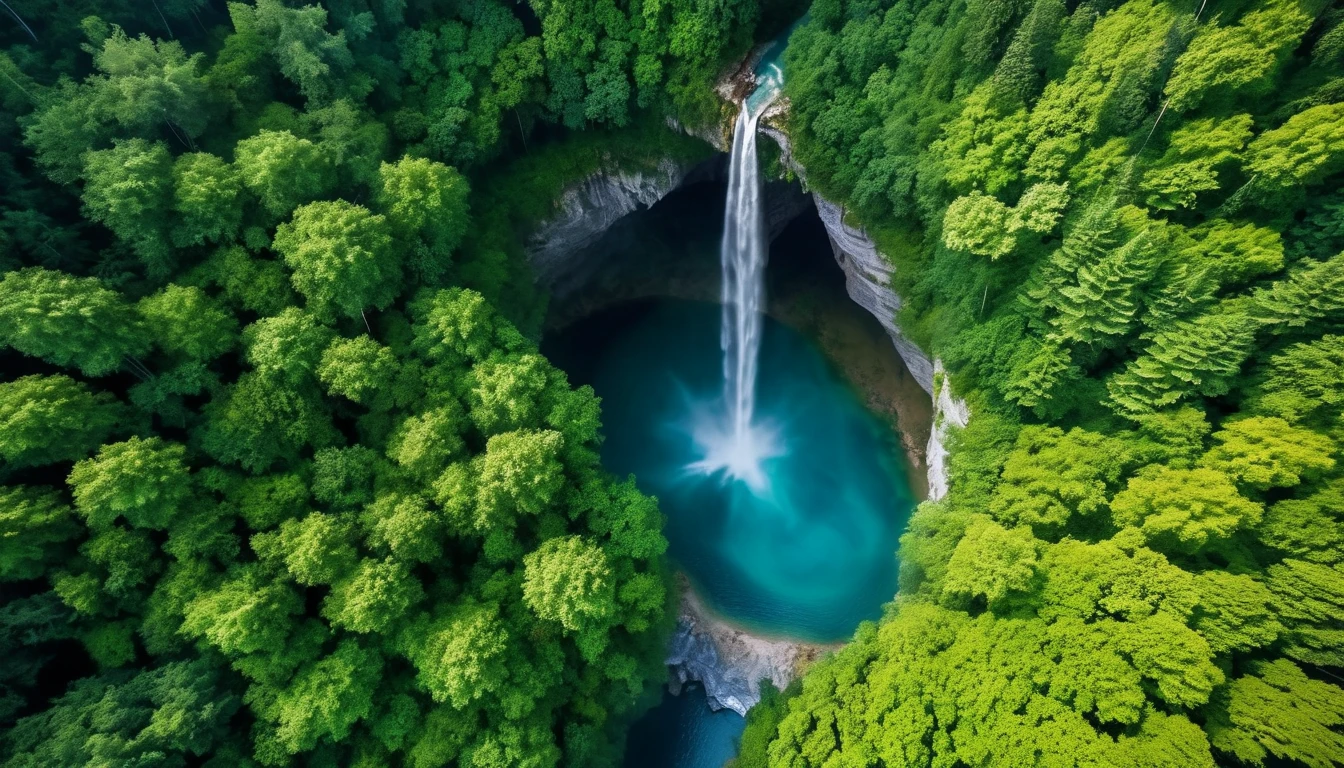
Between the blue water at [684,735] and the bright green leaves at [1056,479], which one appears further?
the blue water at [684,735]

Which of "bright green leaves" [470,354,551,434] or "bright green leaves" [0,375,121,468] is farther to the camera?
"bright green leaves" [470,354,551,434]

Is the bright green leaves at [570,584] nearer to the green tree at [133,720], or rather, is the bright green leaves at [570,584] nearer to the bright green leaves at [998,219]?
the green tree at [133,720]

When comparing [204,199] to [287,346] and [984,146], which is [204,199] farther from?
[984,146]

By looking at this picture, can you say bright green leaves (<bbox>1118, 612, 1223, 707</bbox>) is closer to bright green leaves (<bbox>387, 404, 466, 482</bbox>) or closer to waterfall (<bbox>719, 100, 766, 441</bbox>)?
waterfall (<bbox>719, 100, 766, 441</bbox>)

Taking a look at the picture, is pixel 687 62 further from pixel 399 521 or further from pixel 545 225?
pixel 399 521

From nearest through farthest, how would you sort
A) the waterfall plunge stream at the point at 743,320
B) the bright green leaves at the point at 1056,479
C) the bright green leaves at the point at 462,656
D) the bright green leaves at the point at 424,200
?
the bright green leaves at the point at 462,656
the bright green leaves at the point at 1056,479
the bright green leaves at the point at 424,200
the waterfall plunge stream at the point at 743,320

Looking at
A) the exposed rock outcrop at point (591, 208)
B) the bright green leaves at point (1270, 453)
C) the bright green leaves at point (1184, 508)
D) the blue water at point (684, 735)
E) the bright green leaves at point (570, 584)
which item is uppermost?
the exposed rock outcrop at point (591, 208)

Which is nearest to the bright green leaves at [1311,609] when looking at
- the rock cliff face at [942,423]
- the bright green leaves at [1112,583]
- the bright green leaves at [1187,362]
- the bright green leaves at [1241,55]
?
the bright green leaves at [1112,583]

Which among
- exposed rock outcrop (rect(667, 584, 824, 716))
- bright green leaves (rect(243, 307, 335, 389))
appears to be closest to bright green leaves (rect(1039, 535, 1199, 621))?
exposed rock outcrop (rect(667, 584, 824, 716))
